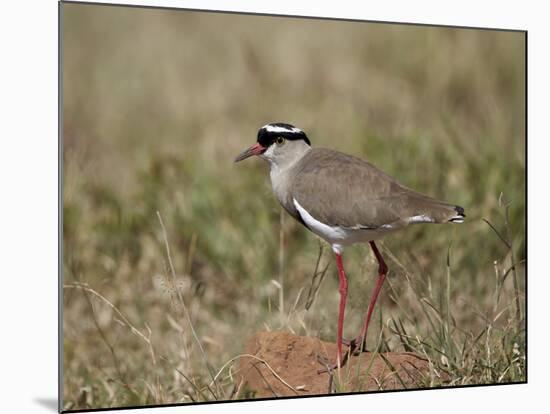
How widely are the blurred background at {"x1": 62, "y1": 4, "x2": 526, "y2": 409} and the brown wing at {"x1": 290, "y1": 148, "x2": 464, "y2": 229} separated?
59 centimetres

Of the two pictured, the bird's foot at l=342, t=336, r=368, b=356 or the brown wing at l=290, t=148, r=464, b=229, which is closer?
the brown wing at l=290, t=148, r=464, b=229

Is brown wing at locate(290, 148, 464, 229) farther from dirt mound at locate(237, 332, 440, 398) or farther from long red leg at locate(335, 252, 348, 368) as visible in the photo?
dirt mound at locate(237, 332, 440, 398)

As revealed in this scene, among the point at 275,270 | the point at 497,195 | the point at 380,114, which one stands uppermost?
the point at 380,114

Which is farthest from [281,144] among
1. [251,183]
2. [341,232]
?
[251,183]

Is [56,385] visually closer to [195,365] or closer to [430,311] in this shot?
[195,365]

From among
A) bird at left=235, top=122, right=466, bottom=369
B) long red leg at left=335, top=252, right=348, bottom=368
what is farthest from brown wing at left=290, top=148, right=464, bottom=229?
long red leg at left=335, top=252, right=348, bottom=368

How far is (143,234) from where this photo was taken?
295 inches

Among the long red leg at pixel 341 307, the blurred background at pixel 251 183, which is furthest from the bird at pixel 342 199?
the blurred background at pixel 251 183

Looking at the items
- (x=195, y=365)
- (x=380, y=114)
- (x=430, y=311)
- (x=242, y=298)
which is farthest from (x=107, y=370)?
(x=380, y=114)

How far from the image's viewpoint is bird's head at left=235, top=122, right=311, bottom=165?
625 cm

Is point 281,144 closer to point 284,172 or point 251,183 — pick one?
point 284,172

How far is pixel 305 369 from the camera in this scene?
6066mm

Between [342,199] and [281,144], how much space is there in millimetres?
476

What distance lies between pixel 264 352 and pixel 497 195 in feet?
6.48
